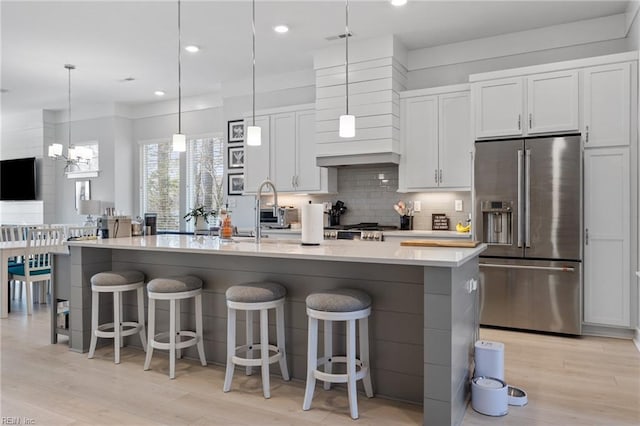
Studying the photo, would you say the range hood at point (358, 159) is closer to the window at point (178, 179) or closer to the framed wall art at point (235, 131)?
the framed wall art at point (235, 131)

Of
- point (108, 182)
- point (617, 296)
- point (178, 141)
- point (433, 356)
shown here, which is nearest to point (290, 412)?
point (433, 356)

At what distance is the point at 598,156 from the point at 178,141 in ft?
12.0

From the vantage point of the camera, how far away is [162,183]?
789 centimetres

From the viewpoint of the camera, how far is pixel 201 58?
569 centimetres

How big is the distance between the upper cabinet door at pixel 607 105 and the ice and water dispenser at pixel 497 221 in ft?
2.94

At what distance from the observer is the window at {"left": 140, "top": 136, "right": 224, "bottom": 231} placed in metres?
7.36

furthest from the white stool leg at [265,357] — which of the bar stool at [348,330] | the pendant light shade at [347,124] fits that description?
the pendant light shade at [347,124]

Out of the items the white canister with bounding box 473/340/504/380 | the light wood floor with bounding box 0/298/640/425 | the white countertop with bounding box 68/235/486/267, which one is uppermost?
the white countertop with bounding box 68/235/486/267

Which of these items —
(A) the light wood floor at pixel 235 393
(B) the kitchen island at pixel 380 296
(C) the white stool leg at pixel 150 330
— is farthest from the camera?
(C) the white stool leg at pixel 150 330

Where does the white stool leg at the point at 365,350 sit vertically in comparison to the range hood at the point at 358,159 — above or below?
below

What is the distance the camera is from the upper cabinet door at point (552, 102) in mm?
4238

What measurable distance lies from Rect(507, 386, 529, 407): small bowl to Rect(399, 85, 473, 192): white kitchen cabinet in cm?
246

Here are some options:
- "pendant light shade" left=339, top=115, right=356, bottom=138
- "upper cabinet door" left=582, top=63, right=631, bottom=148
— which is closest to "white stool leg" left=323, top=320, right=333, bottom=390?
"pendant light shade" left=339, top=115, right=356, bottom=138

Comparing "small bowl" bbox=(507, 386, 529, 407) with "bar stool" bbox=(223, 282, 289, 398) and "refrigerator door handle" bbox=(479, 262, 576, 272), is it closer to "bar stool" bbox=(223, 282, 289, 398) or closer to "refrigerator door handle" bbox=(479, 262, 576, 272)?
"bar stool" bbox=(223, 282, 289, 398)
